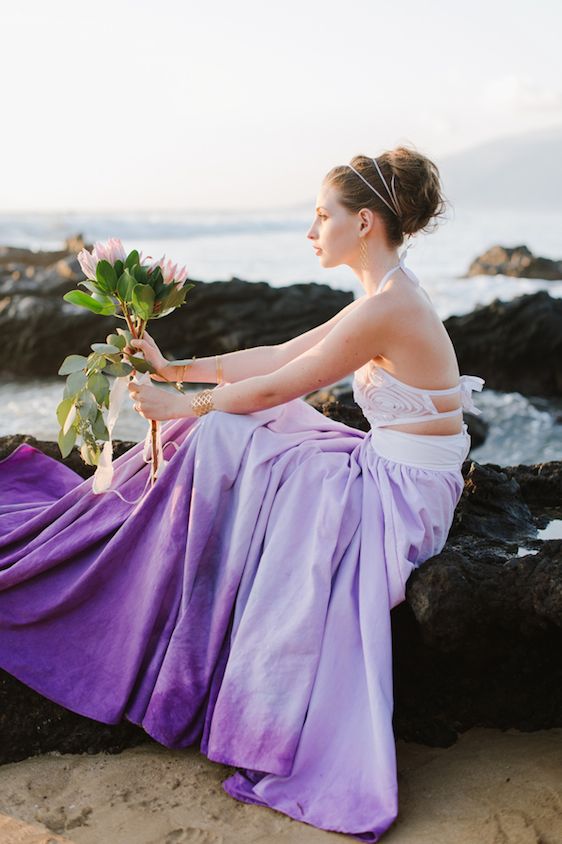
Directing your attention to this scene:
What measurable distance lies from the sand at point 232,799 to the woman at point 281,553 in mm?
77

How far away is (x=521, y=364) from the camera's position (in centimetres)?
998

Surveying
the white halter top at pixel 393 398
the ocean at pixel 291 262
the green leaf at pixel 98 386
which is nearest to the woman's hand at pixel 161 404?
the green leaf at pixel 98 386

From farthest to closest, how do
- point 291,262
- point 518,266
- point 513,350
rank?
point 291,262, point 518,266, point 513,350

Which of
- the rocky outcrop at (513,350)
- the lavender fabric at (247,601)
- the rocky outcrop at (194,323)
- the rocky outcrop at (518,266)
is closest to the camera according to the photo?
the lavender fabric at (247,601)

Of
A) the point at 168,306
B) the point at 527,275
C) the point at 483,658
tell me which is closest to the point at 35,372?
the point at 168,306

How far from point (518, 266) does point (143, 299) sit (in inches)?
707

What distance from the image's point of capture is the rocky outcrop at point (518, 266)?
19.6 m

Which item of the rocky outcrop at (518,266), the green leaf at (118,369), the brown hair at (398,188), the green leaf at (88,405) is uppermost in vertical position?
the brown hair at (398,188)

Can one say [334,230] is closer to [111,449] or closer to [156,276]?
[156,276]

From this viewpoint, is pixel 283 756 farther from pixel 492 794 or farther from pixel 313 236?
pixel 313 236

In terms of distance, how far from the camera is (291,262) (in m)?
26.4

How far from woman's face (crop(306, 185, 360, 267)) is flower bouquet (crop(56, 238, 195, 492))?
0.49 meters

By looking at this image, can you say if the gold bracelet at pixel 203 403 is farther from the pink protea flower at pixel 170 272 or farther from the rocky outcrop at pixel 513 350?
the rocky outcrop at pixel 513 350

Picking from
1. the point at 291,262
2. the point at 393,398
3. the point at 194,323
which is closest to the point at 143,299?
the point at 393,398
